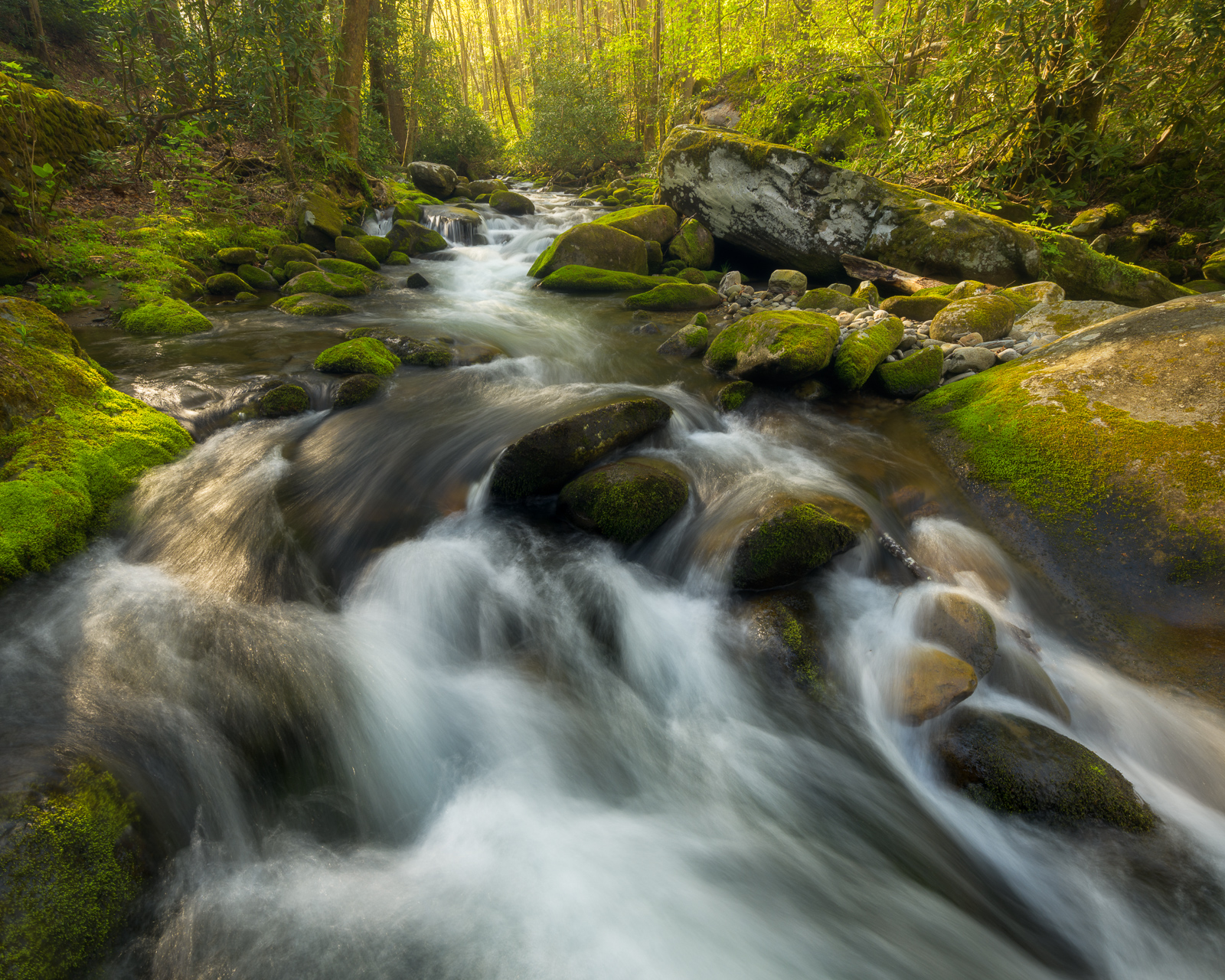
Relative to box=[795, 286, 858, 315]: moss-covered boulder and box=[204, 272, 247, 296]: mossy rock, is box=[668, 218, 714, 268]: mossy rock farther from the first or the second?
box=[204, 272, 247, 296]: mossy rock

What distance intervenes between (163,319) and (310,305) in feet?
6.05

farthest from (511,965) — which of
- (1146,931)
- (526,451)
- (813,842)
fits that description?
(526,451)

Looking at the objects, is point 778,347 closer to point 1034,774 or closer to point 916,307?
point 916,307

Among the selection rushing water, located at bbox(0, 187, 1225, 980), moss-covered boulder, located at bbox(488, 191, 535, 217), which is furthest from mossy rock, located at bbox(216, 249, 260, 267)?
moss-covered boulder, located at bbox(488, 191, 535, 217)

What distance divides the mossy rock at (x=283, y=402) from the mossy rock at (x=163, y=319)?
9.75 feet

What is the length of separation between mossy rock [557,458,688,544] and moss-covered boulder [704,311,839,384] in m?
2.47

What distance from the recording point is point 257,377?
19.7 ft

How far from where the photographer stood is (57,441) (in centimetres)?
364

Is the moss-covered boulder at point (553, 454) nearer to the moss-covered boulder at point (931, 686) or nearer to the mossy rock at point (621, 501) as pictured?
the mossy rock at point (621, 501)

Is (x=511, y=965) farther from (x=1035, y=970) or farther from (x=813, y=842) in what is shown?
(x=1035, y=970)

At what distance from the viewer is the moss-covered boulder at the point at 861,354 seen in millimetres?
5785

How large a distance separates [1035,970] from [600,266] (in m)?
11.1

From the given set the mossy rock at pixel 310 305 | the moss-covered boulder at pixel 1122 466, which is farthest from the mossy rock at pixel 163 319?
the moss-covered boulder at pixel 1122 466

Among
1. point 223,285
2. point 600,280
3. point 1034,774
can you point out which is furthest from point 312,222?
point 1034,774
